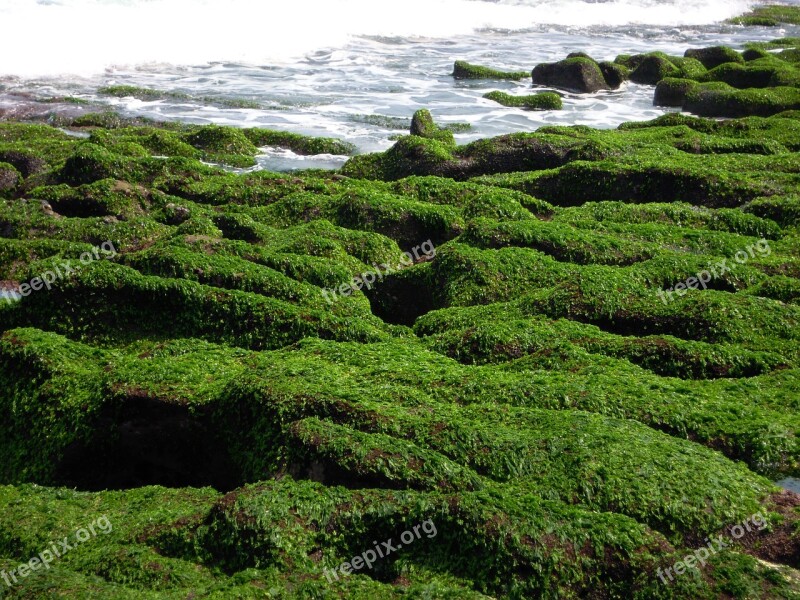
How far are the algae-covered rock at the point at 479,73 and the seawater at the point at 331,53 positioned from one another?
0.69 metres

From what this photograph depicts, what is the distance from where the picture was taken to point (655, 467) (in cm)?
488

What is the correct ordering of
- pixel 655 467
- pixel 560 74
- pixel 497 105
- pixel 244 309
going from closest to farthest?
pixel 655 467 → pixel 244 309 → pixel 497 105 → pixel 560 74

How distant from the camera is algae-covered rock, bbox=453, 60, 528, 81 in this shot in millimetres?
23688

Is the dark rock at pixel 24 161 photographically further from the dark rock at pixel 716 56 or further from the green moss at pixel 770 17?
the green moss at pixel 770 17

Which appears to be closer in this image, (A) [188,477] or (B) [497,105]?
(A) [188,477]

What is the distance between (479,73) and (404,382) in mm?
19618

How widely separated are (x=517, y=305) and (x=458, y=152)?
5.91m

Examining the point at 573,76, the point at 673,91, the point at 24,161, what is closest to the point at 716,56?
the point at 673,91

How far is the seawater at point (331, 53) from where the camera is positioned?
18.6 metres

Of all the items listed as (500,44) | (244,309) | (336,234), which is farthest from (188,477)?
(500,44)

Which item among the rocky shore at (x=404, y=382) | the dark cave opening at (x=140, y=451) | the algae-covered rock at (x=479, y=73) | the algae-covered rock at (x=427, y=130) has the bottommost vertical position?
the dark cave opening at (x=140, y=451)

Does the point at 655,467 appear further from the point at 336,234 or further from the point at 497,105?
the point at 497,105

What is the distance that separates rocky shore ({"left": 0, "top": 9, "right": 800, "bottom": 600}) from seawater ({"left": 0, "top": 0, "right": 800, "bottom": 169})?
5.21 meters

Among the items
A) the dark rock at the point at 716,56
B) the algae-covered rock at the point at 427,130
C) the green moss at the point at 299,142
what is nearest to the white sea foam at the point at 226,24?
the green moss at the point at 299,142
